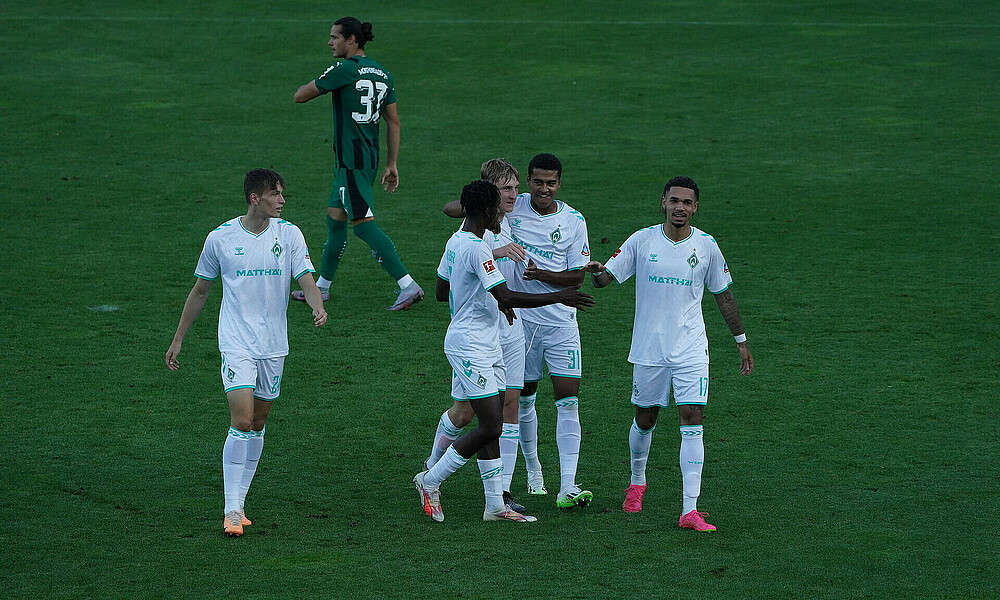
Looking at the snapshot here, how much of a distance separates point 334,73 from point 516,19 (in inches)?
498

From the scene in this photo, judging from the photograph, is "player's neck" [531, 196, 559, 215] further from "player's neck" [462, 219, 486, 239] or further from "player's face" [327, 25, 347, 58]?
"player's face" [327, 25, 347, 58]

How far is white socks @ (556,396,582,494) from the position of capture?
705cm

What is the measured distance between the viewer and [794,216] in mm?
13625

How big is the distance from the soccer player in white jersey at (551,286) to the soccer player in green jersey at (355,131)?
366 centimetres

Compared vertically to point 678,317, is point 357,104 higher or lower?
higher

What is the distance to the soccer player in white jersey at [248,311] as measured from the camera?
646 centimetres

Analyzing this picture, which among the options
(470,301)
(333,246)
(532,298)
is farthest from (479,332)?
(333,246)

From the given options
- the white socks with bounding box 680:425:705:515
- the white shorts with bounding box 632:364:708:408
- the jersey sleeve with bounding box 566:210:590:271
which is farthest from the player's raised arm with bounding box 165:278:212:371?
the white socks with bounding box 680:425:705:515

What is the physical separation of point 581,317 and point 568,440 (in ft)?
13.0

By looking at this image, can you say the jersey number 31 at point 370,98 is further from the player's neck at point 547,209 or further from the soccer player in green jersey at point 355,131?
the player's neck at point 547,209

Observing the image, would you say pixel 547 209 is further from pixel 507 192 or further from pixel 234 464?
pixel 234 464

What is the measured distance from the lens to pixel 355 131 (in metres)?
10.8

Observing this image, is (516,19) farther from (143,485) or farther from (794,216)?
(143,485)

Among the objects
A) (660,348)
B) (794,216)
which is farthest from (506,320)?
(794,216)
